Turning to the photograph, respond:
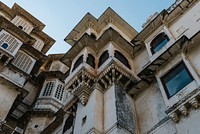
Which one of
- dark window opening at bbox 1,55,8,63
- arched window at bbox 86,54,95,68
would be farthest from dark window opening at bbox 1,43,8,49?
arched window at bbox 86,54,95,68

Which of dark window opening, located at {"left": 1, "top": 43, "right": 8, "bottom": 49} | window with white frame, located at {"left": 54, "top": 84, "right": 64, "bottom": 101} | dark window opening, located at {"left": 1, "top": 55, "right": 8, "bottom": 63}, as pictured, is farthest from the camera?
window with white frame, located at {"left": 54, "top": 84, "right": 64, "bottom": 101}

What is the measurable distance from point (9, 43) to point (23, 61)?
91.9 inches

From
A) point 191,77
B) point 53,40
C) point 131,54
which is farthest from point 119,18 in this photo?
point 53,40

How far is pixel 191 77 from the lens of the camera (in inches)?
416

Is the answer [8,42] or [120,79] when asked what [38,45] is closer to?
[8,42]

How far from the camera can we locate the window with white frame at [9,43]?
22.3 m

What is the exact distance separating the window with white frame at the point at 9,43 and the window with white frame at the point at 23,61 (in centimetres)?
130

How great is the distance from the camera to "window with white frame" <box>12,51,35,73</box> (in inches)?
926

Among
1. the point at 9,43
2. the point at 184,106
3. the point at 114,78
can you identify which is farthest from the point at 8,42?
the point at 184,106

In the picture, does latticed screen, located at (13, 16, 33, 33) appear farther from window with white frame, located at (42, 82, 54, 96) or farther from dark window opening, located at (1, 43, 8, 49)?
window with white frame, located at (42, 82, 54, 96)

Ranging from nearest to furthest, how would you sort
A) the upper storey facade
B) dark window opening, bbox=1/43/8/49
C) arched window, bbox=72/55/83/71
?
arched window, bbox=72/55/83/71, the upper storey facade, dark window opening, bbox=1/43/8/49

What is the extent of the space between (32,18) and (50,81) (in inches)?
363

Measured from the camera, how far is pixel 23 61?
960 inches

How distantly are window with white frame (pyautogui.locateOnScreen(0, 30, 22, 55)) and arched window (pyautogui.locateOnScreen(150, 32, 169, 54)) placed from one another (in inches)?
515
